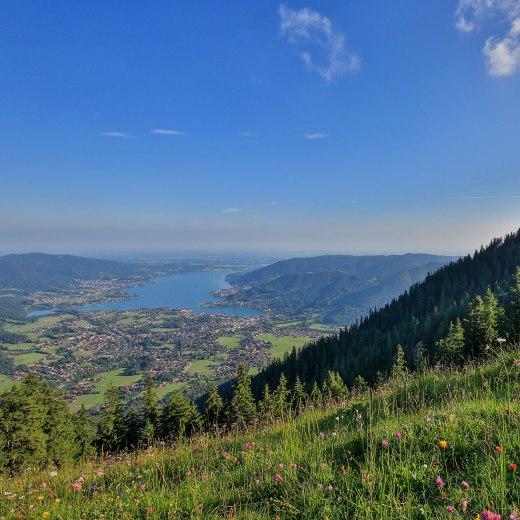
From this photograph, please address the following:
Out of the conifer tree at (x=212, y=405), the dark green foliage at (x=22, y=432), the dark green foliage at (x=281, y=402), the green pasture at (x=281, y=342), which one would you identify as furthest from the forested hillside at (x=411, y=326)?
the green pasture at (x=281, y=342)

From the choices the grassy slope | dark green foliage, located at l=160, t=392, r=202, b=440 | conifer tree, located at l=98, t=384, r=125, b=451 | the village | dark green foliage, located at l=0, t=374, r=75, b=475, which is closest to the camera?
the grassy slope

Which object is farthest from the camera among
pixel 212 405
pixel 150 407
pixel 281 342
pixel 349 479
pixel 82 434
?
pixel 281 342

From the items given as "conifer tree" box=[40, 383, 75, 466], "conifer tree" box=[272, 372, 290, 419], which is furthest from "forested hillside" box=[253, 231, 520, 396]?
"conifer tree" box=[40, 383, 75, 466]

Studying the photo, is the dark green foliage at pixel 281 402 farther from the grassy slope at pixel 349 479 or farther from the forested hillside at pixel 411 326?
the forested hillside at pixel 411 326

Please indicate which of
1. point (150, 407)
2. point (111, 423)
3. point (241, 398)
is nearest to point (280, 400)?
point (241, 398)

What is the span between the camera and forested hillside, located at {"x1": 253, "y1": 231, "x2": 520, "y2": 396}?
54.2m

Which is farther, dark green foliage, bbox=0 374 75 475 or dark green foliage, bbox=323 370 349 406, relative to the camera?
dark green foliage, bbox=0 374 75 475

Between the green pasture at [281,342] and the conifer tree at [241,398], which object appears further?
the green pasture at [281,342]

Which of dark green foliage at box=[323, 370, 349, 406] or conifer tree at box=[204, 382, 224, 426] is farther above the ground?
dark green foliage at box=[323, 370, 349, 406]

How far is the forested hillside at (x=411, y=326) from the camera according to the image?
54156 mm

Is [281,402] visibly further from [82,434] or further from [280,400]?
[82,434]

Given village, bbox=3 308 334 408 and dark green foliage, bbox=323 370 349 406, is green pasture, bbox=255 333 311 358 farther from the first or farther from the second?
dark green foliage, bbox=323 370 349 406

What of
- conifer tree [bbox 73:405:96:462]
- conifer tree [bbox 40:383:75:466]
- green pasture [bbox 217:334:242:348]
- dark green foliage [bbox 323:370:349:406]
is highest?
dark green foliage [bbox 323:370:349:406]

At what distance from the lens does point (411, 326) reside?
224 feet
